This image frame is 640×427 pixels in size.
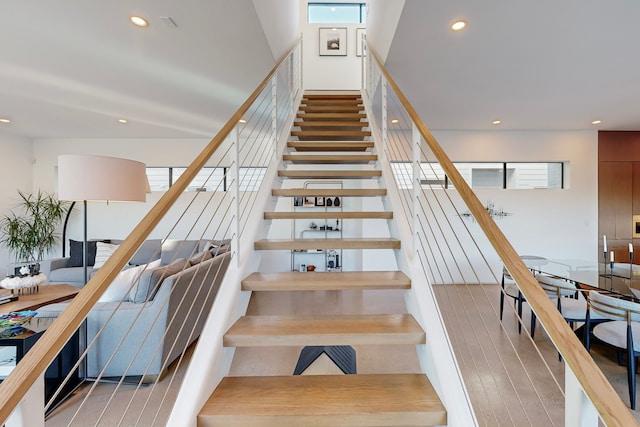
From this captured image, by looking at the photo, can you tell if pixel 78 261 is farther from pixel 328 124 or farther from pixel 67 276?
pixel 328 124

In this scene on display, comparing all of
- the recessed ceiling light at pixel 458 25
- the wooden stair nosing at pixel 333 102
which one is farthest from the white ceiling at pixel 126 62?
the recessed ceiling light at pixel 458 25

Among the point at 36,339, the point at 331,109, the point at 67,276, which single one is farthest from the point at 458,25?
the point at 67,276

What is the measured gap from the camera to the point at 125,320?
2256mm

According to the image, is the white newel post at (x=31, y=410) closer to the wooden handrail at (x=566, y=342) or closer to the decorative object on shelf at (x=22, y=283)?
the wooden handrail at (x=566, y=342)

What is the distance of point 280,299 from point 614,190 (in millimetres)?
6055

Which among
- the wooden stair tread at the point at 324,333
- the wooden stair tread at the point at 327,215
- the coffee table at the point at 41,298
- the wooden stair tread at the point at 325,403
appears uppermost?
the wooden stair tread at the point at 327,215

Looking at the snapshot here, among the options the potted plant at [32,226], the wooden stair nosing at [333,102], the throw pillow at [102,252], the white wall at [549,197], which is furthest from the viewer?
the white wall at [549,197]

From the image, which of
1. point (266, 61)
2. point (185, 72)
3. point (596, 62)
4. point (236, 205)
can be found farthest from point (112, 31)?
point (596, 62)

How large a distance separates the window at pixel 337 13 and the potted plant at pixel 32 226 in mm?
5941

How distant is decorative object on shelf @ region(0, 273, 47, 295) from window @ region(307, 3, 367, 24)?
19.7 feet

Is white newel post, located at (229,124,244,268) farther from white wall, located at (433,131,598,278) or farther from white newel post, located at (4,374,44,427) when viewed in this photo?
white wall, located at (433,131,598,278)

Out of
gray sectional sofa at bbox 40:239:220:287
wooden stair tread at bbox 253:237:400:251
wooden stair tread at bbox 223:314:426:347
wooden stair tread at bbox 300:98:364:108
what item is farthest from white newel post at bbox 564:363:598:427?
wooden stair tread at bbox 300:98:364:108

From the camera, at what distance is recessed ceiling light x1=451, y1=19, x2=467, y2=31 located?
232cm

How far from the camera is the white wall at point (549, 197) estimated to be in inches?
210
